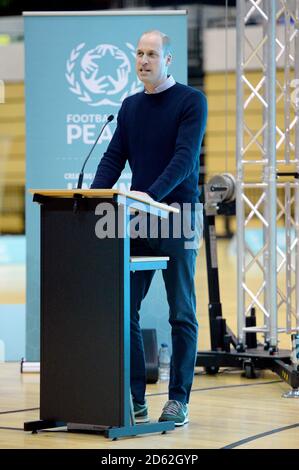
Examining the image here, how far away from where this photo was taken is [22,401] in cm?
484

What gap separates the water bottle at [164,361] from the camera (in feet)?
18.9

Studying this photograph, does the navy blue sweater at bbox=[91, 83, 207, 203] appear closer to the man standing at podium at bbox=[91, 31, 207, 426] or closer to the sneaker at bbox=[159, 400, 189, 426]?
the man standing at podium at bbox=[91, 31, 207, 426]

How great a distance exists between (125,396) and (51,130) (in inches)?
114

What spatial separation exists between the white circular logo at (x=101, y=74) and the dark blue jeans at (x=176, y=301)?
222 cm

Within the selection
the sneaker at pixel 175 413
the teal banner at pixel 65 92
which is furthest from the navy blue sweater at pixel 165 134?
the teal banner at pixel 65 92

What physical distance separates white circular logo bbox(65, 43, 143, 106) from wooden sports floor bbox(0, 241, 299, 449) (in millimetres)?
1822

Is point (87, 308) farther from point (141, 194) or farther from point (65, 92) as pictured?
point (65, 92)

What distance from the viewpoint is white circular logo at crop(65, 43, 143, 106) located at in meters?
6.03

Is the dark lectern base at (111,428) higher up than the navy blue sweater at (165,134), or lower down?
lower down

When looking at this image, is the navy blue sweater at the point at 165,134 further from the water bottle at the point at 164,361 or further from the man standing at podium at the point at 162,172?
the water bottle at the point at 164,361

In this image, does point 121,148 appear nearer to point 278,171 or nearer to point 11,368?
point 278,171

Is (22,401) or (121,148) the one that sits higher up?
(121,148)
